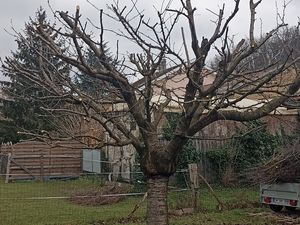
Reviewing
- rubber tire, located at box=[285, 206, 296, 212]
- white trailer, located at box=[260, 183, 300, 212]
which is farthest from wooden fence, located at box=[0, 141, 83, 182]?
rubber tire, located at box=[285, 206, 296, 212]

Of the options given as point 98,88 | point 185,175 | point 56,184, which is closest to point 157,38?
point 98,88

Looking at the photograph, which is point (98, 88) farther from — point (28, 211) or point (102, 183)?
point (102, 183)

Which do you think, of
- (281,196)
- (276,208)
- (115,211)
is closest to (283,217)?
(281,196)

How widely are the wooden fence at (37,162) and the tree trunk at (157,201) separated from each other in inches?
627

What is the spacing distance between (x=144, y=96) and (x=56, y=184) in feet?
48.0

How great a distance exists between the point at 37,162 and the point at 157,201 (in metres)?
17.3

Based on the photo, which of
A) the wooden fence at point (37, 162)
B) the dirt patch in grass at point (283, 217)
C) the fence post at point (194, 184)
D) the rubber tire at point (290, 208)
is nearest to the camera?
the dirt patch in grass at point (283, 217)

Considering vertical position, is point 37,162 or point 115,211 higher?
point 37,162

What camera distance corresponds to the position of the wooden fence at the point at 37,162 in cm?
2138

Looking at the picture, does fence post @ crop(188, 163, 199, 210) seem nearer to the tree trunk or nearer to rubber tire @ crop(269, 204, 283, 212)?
rubber tire @ crop(269, 204, 283, 212)

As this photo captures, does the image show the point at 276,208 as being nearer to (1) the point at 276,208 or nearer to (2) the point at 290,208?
(1) the point at 276,208

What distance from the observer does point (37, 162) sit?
71.9ft

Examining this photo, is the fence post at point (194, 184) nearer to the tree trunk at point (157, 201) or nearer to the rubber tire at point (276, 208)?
the rubber tire at point (276, 208)

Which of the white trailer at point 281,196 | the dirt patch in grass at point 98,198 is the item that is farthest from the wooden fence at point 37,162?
the white trailer at point 281,196
